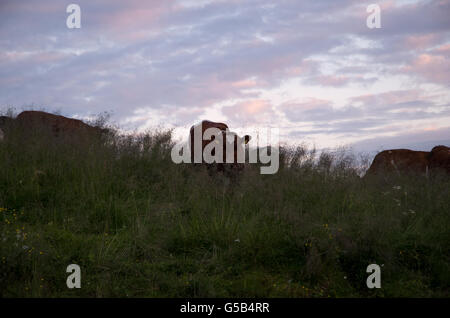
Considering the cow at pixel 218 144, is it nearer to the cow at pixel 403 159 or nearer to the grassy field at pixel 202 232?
the grassy field at pixel 202 232

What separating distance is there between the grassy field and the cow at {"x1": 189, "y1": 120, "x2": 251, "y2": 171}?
2.07 feet

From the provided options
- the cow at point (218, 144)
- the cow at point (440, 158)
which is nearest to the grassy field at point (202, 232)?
the cow at point (218, 144)

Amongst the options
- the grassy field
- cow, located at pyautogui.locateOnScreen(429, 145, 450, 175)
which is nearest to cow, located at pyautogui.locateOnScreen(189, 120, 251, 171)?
the grassy field

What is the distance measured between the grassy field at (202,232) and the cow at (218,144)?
630 mm

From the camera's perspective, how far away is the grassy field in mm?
3311

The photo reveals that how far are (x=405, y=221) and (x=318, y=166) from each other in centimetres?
286

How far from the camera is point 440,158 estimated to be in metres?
9.79

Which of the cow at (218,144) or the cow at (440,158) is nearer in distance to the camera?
the cow at (218,144)

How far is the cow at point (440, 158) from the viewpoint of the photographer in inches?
374

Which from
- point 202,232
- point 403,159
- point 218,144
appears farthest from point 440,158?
point 202,232

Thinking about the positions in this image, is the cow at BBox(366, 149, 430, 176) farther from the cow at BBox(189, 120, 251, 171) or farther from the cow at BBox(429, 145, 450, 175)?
the cow at BBox(189, 120, 251, 171)
